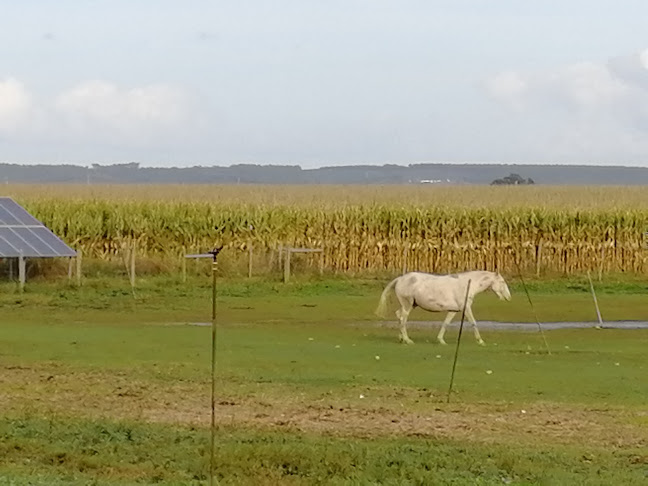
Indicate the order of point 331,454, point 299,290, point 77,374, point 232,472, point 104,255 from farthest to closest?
point 104,255
point 299,290
point 77,374
point 331,454
point 232,472

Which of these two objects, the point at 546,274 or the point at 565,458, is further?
the point at 546,274

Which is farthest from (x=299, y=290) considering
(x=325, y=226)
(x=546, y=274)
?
(x=546, y=274)

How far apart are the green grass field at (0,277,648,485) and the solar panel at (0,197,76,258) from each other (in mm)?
4346

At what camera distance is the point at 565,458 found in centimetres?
1430

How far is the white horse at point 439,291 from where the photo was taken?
27891 mm

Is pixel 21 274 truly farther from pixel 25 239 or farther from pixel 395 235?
pixel 395 235

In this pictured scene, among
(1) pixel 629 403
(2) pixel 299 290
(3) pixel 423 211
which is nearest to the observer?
(1) pixel 629 403

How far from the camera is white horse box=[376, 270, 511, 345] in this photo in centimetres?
2789

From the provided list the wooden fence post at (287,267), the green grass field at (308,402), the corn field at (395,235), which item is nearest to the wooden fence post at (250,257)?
the corn field at (395,235)

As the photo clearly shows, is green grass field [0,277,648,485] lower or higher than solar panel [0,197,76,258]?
lower

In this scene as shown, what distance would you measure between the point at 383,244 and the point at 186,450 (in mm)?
35339

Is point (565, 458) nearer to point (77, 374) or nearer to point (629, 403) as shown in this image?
point (629, 403)

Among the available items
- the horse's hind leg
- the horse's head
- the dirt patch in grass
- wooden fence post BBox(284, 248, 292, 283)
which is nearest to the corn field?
wooden fence post BBox(284, 248, 292, 283)

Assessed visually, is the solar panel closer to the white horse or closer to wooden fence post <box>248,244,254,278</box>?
wooden fence post <box>248,244,254,278</box>
